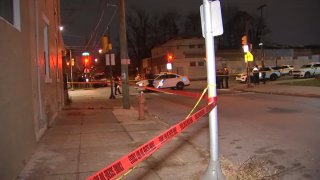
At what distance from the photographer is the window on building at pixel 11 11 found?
6.48 metres

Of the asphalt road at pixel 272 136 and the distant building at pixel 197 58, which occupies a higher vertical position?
the distant building at pixel 197 58

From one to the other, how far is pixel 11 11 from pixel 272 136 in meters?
6.78

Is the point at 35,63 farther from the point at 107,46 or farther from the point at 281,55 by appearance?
the point at 281,55

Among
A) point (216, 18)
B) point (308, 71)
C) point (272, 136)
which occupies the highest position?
point (216, 18)

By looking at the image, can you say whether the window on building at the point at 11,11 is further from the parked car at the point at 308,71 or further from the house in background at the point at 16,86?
the parked car at the point at 308,71

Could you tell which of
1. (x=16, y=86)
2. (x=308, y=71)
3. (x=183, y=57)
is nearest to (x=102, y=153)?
(x=16, y=86)

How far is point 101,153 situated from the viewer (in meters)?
8.29

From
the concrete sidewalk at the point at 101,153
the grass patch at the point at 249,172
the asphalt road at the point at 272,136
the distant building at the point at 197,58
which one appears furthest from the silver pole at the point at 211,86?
the distant building at the point at 197,58

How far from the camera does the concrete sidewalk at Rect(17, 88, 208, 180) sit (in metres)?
6.70

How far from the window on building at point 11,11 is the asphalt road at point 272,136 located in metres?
4.81

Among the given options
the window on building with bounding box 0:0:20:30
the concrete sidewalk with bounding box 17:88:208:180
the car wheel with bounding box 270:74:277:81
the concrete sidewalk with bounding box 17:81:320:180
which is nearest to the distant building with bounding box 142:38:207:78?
the car wheel with bounding box 270:74:277:81

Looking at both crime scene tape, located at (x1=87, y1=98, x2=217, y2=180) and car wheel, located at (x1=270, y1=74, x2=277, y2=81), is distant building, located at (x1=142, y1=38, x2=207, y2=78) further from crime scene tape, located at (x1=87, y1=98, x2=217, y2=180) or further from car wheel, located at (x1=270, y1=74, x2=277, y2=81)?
crime scene tape, located at (x1=87, y1=98, x2=217, y2=180)

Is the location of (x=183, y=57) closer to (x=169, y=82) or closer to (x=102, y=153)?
(x=169, y=82)

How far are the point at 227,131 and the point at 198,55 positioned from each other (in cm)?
6454
